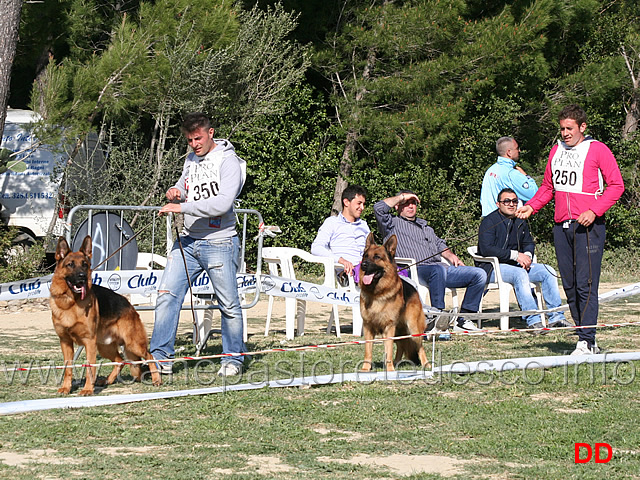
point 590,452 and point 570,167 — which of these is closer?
point 590,452

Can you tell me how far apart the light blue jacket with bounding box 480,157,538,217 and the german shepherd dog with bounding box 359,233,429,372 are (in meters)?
3.36

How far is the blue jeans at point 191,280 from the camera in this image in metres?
6.64

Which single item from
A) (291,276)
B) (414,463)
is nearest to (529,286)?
(291,276)

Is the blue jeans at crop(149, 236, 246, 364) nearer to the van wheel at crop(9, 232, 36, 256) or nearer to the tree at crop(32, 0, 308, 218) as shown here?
the tree at crop(32, 0, 308, 218)

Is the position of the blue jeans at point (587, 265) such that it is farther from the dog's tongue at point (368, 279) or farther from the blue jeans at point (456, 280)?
the blue jeans at point (456, 280)

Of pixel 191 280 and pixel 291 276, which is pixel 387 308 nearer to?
pixel 191 280

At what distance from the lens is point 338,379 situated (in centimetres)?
633

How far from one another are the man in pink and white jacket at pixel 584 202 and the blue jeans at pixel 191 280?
9.48 ft

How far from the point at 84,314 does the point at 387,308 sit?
2.30 m

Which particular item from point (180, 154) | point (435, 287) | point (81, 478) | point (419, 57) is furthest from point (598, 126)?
point (81, 478)

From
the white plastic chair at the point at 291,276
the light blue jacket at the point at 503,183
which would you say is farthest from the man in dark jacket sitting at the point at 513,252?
the white plastic chair at the point at 291,276

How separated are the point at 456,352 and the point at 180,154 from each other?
30.8ft

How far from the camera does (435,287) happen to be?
9102mm

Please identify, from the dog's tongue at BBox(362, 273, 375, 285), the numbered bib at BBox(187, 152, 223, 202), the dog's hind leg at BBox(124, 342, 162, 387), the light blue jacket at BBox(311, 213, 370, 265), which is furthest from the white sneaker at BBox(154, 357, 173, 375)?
the light blue jacket at BBox(311, 213, 370, 265)
